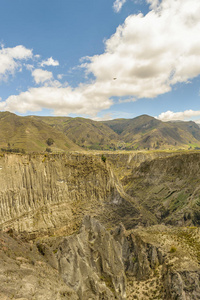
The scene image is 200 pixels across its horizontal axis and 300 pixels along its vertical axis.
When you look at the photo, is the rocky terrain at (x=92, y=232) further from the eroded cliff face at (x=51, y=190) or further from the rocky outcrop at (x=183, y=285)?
the eroded cliff face at (x=51, y=190)

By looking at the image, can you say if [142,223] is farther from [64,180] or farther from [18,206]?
[18,206]

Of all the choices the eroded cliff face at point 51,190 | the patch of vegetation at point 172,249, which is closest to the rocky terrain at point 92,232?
the patch of vegetation at point 172,249

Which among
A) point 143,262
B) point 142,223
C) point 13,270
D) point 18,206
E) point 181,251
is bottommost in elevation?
point 142,223

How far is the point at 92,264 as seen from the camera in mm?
25453

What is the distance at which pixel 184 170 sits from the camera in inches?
A: 2800

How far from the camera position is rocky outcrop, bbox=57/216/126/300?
20.7 meters

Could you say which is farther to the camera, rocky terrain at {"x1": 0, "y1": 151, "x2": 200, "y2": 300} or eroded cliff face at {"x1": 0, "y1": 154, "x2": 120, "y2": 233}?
eroded cliff face at {"x1": 0, "y1": 154, "x2": 120, "y2": 233}

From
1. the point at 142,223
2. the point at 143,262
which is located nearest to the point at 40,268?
the point at 143,262

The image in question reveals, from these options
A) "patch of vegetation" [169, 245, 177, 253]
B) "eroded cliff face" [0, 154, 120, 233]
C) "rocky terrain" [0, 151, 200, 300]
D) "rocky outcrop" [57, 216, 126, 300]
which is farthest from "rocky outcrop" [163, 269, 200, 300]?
"eroded cliff face" [0, 154, 120, 233]

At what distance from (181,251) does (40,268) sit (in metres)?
22.5

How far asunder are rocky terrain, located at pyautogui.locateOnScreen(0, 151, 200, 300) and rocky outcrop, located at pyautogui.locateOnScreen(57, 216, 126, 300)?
0.35ft

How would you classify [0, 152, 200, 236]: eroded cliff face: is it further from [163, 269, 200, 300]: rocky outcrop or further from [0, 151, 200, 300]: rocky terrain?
[163, 269, 200, 300]: rocky outcrop

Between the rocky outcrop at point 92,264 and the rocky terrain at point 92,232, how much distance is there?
0.11 meters

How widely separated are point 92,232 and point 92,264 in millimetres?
4471
